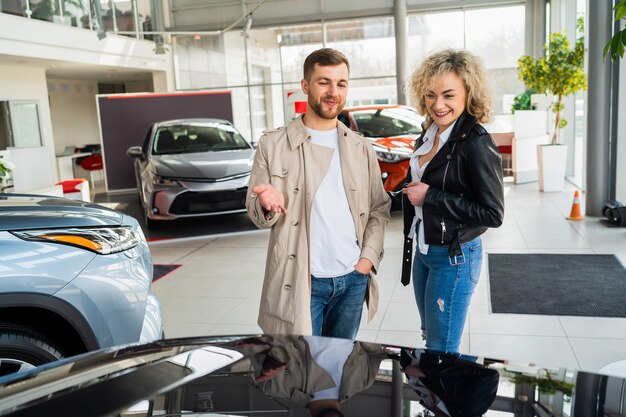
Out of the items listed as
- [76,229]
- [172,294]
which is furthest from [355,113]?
[76,229]

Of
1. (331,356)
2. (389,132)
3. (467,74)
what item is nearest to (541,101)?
(389,132)

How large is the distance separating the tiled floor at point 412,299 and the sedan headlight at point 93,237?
1562 mm

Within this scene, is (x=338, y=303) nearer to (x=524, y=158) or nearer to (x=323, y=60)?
(x=323, y=60)

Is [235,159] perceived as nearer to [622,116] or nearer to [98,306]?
[622,116]

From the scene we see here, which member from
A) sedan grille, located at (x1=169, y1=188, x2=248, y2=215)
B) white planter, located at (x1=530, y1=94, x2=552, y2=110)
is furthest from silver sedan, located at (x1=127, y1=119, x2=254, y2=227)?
white planter, located at (x1=530, y1=94, x2=552, y2=110)

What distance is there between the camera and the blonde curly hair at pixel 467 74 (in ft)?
7.13

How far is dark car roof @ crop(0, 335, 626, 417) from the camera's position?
1.15 m

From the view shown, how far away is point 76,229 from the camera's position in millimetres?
2525

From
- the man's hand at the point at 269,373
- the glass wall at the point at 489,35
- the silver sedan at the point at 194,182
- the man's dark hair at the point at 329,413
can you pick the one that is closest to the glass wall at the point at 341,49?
the glass wall at the point at 489,35

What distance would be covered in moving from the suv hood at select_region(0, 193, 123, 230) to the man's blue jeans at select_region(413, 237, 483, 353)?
4.69ft

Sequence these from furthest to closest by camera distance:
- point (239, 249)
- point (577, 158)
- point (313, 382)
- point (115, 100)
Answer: point (115, 100) → point (577, 158) → point (239, 249) → point (313, 382)

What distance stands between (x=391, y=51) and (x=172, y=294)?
12926 millimetres

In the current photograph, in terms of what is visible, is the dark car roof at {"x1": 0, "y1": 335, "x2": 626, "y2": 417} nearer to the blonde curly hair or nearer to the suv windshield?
the blonde curly hair

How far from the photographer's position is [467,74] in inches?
85.4
